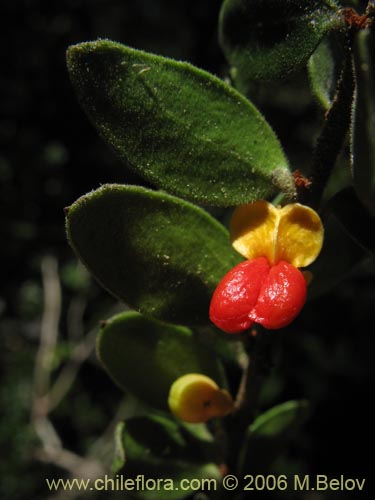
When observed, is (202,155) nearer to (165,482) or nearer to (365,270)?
(165,482)

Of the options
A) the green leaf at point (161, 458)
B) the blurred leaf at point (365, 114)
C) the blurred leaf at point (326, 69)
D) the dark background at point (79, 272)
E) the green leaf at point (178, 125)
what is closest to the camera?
the blurred leaf at point (365, 114)

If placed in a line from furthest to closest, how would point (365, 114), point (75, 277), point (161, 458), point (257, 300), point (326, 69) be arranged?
point (75, 277)
point (161, 458)
point (326, 69)
point (257, 300)
point (365, 114)

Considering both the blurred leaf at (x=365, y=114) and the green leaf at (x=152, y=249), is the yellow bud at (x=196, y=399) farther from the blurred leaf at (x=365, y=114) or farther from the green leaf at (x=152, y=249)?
the blurred leaf at (x=365, y=114)

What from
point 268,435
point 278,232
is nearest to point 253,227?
point 278,232

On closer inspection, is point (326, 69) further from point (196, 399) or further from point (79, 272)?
point (79, 272)

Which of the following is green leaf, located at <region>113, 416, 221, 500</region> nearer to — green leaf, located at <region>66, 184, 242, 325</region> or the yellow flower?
green leaf, located at <region>66, 184, 242, 325</region>

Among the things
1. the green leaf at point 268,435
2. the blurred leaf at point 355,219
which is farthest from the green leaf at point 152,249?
the green leaf at point 268,435
